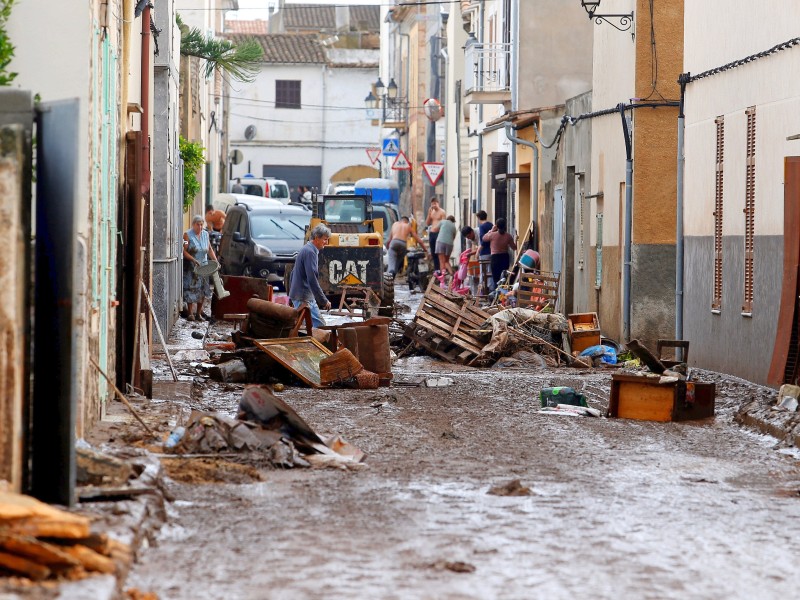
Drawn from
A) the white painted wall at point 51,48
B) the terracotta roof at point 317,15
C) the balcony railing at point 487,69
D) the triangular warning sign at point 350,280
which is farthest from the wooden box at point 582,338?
the terracotta roof at point 317,15

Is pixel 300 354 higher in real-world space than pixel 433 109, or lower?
lower

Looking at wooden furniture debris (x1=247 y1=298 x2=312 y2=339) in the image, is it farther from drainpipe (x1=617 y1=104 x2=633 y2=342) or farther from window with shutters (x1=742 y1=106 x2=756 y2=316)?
drainpipe (x1=617 y1=104 x2=633 y2=342)

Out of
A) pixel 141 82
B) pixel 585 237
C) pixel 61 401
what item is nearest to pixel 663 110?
pixel 585 237

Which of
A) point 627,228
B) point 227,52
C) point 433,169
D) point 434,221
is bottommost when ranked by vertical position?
point 627,228

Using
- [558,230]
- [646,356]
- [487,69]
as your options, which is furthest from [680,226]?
[487,69]

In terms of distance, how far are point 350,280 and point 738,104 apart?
430 inches

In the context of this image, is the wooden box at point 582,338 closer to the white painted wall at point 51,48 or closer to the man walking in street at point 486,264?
the man walking in street at point 486,264

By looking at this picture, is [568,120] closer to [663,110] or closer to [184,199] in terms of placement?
[663,110]

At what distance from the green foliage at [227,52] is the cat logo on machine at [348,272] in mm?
3560

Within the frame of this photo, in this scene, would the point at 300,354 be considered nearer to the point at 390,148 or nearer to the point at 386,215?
the point at 386,215

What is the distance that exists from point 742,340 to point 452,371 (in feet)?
11.9

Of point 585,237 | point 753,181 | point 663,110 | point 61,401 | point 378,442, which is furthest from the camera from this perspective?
point 585,237

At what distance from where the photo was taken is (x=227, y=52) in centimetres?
2558

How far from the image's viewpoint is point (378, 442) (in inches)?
445
